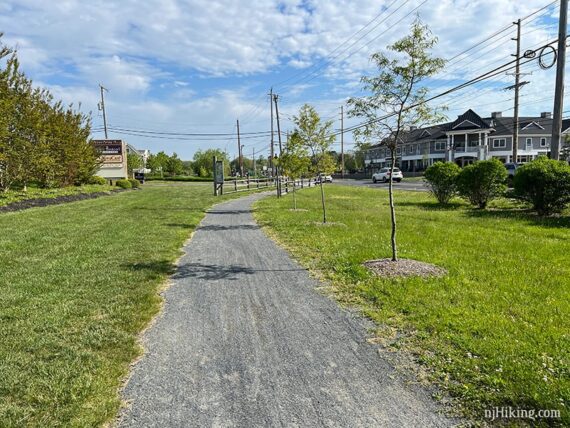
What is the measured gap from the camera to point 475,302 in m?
4.74

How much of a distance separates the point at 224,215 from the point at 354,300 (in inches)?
439

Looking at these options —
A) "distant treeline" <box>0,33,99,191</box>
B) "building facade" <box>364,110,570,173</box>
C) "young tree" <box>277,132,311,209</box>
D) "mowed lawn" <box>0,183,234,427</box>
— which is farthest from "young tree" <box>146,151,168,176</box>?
"mowed lawn" <box>0,183,234,427</box>

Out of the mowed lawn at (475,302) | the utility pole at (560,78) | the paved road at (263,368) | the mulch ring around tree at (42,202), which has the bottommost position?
the paved road at (263,368)

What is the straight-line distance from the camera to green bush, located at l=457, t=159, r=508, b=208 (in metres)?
14.9

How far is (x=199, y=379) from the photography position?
131 inches

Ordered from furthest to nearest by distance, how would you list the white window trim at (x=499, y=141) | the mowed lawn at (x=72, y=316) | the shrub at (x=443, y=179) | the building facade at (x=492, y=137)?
1. the white window trim at (x=499, y=141)
2. the building facade at (x=492, y=137)
3. the shrub at (x=443, y=179)
4. the mowed lawn at (x=72, y=316)

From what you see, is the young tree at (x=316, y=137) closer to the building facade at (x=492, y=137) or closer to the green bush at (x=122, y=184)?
the green bush at (x=122, y=184)

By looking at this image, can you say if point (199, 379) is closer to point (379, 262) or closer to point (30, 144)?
point (379, 262)

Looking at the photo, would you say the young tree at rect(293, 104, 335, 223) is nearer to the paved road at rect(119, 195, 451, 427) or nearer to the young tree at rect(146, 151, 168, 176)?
the paved road at rect(119, 195, 451, 427)

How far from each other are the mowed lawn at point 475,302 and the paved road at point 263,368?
1.47 ft

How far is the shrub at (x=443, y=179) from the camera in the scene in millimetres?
17125

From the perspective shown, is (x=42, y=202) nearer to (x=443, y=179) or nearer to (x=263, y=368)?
(x=443, y=179)

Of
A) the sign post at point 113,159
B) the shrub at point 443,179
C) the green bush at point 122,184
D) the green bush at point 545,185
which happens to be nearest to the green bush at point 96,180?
the green bush at point 122,184

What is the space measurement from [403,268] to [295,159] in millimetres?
10946
